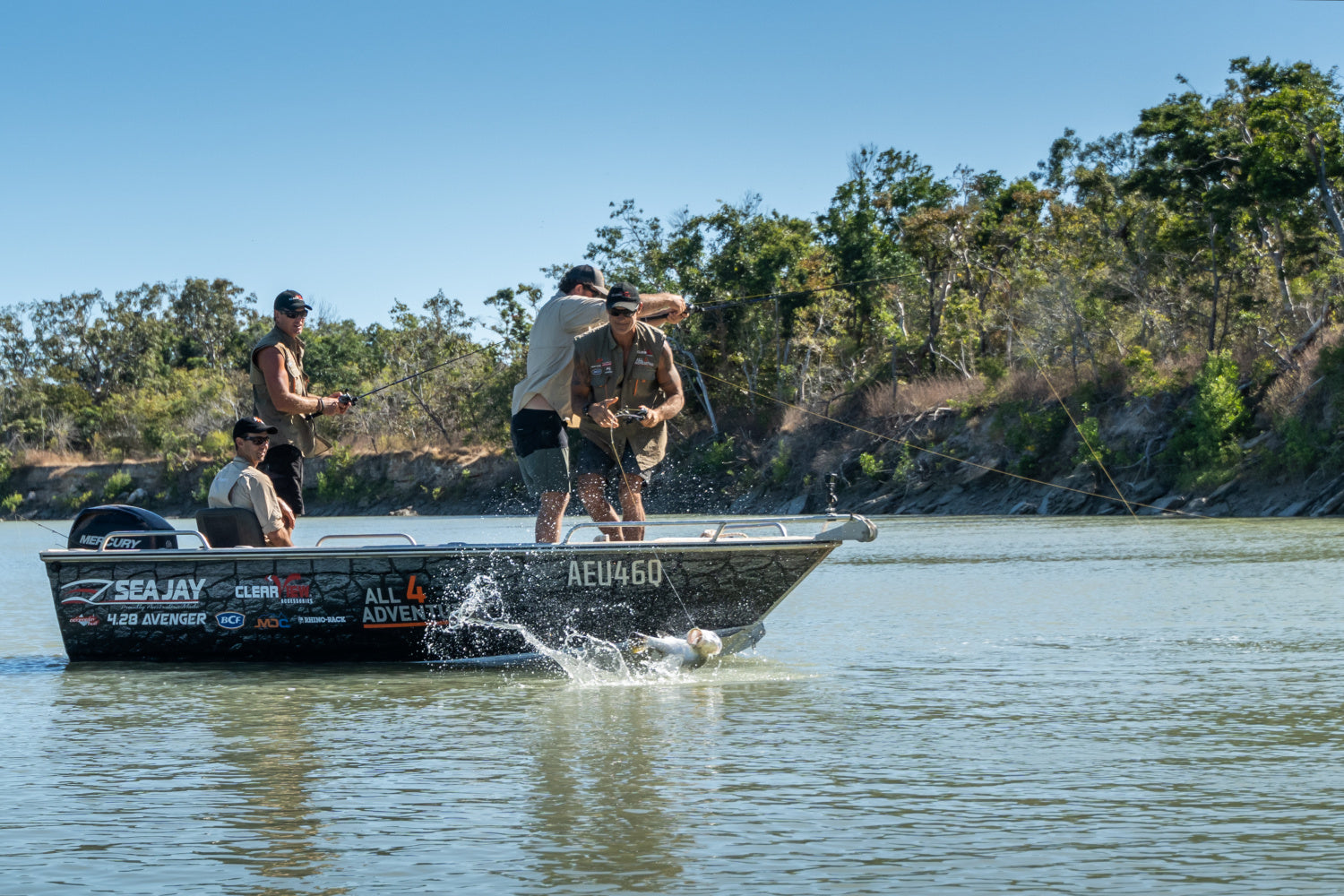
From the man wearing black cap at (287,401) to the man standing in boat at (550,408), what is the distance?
3.70 feet

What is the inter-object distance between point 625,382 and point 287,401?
1896 mm

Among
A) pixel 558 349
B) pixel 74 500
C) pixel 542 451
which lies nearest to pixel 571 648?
pixel 542 451

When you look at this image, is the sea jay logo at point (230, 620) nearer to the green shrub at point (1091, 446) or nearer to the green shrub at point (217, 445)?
the green shrub at point (1091, 446)

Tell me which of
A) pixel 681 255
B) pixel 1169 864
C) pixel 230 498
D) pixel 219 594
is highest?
pixel 681 255

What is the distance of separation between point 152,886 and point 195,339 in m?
88.5

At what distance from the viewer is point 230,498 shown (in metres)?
8.32

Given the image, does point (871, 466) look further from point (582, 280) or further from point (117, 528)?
point (117, 528)

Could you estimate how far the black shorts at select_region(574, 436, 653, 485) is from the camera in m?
8.23

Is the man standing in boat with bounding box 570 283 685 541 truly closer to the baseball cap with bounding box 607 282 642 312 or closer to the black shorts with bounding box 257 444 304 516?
the baseball cap with bounding box 607 282 642 312

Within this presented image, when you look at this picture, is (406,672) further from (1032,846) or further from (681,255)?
(681,255)

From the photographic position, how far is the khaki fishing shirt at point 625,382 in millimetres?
8125

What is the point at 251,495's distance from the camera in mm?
8281

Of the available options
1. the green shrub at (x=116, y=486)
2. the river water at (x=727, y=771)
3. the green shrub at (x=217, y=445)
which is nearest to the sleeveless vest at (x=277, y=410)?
the river water at (x=727, y=771)

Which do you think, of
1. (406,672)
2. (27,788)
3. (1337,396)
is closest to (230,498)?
(406,672)
